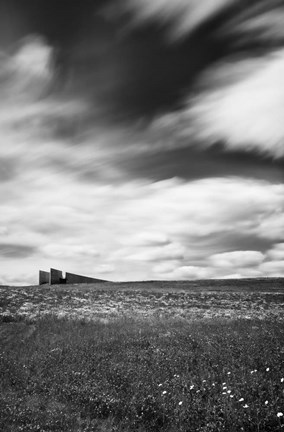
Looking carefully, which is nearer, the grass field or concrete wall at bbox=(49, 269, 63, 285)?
the grass field

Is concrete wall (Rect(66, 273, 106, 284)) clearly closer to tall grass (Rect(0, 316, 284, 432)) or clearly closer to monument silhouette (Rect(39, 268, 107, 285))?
monument silhouette (Rect(39, 268, 107, 285))

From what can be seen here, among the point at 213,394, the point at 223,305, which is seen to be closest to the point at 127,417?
the point at 213,394

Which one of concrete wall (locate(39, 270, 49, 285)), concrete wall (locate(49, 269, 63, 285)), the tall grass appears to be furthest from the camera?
concrete wall (locate(39, 270, 49, 285))

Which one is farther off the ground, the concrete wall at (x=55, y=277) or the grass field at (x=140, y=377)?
the concrete wall at (x=55, y=277)

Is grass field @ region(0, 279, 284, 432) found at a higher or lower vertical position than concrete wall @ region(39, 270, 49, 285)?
lower

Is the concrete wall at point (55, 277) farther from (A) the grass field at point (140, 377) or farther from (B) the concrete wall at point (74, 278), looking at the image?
(A) the grass field at point (140, 377)

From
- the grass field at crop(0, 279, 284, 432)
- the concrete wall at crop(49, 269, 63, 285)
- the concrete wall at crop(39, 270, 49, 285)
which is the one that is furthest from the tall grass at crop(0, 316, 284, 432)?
the concrete wall at crop(39, 270, 49, 285)

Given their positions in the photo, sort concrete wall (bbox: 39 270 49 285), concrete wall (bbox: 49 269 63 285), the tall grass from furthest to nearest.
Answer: concrete wall (bbox: 39 270 49 285) < concrete wall (bbox: 49 269 63 285) < the tall grass

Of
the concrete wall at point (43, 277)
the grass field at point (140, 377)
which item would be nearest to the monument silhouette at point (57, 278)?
the concrete wall at point (43, 277)

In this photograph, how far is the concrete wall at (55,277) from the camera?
5650 centimetres

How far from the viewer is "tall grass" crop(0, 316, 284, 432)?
7.41 m

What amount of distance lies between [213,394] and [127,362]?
11.7 ft

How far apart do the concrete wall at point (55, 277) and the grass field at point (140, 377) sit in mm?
38469

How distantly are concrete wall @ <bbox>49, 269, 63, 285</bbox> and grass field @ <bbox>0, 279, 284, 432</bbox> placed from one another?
38.5m
